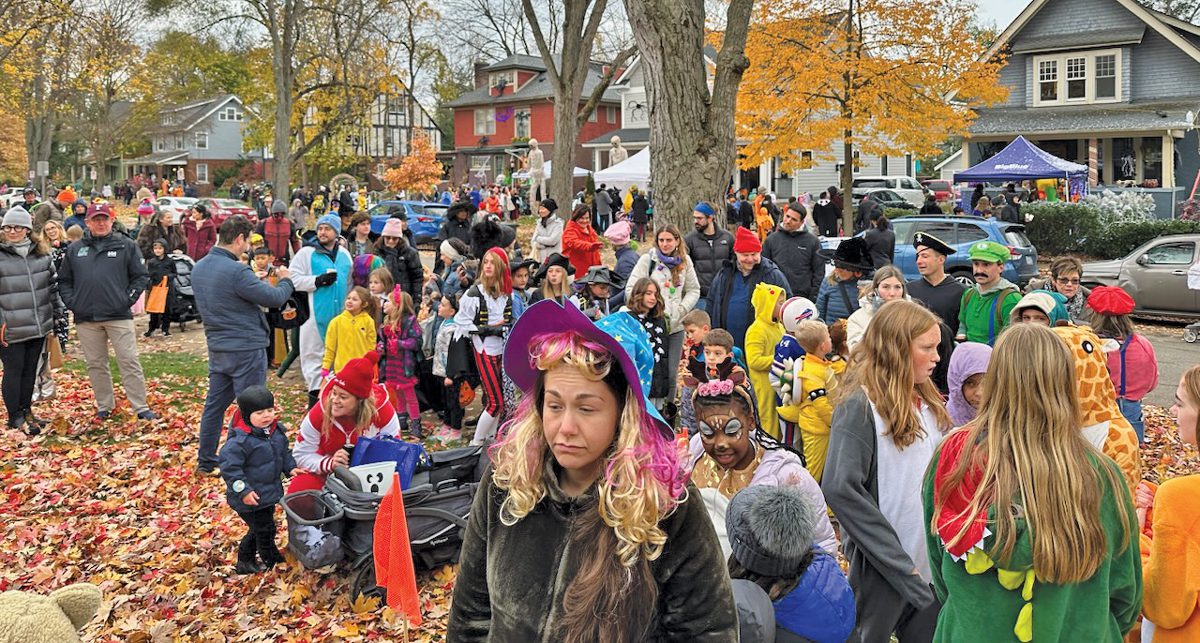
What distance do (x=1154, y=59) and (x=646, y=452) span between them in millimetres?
38373

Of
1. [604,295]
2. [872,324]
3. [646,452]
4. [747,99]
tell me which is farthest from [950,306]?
[747,99]

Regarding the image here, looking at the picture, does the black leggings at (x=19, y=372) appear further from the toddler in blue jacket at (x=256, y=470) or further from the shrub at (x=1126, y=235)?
the shrub at (x=1126, y=235)

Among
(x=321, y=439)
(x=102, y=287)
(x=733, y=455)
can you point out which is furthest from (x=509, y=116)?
(x=733, y=455)

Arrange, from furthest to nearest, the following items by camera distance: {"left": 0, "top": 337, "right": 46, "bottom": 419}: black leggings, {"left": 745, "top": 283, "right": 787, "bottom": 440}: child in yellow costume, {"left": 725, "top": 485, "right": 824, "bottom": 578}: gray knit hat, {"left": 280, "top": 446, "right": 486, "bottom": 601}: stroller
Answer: {"left": 0, "top": 337, "right": 46, "bottom": 419}: black leggings < {"left": 745, "top": 283, "right": 787, "bottom": 440}: child in yellow costume < {"left": 280, "top": 446, "right": 486, "bottom": 601}: stroller < {"left": 725, "top": 485, "right": 824, "bottom": 578}: gray knit hat

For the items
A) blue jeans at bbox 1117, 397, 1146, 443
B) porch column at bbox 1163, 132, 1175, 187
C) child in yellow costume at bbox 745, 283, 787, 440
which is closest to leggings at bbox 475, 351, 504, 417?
child in yellow costume at bbox 745, 283, 787, 440

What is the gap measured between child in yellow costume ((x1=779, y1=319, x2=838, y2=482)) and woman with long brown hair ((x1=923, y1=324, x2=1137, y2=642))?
103 inches

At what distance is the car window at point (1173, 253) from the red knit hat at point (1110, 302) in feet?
33.9

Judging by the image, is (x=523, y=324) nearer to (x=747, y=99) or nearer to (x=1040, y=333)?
(x=1040, y=333)

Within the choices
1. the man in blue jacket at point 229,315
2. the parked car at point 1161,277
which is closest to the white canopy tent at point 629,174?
the parked car at point 1161,277

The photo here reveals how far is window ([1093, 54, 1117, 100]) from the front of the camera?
34.5 metres

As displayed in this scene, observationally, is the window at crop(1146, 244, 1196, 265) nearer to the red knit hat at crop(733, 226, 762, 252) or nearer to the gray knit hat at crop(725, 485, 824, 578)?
the red knit hat at crop(733, 226, 762, 252)

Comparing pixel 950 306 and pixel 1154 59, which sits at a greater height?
pixel 1154 59

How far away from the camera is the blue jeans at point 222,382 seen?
302 inches

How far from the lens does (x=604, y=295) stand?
8.98 meters
